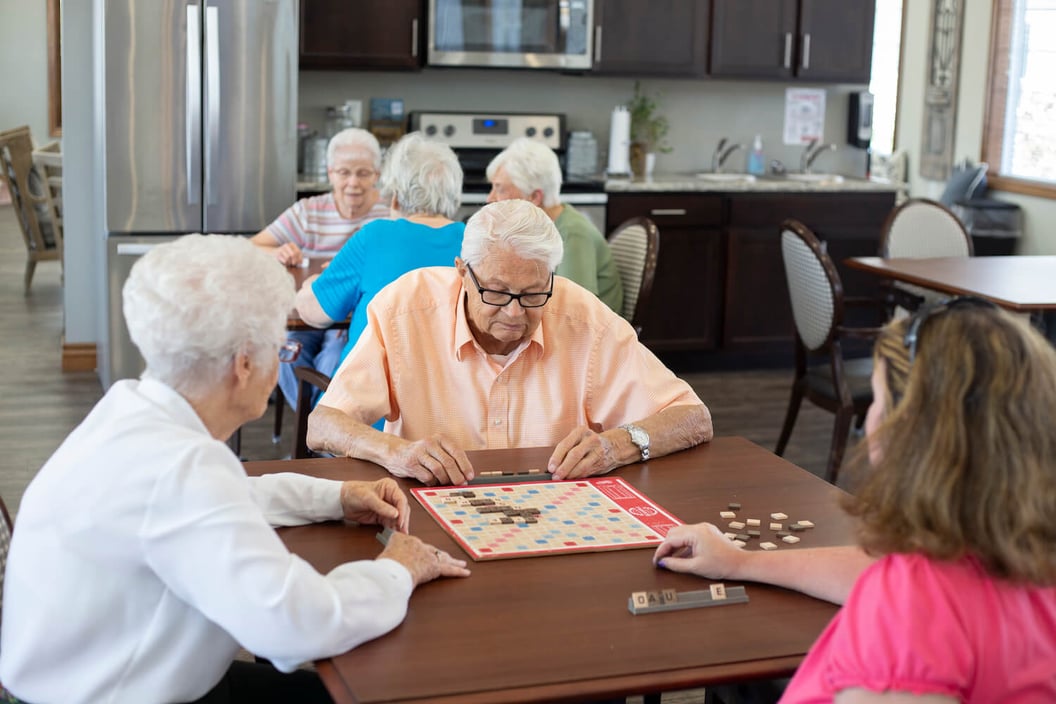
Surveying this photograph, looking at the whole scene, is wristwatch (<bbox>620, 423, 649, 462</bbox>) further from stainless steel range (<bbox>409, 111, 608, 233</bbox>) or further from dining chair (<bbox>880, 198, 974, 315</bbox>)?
stainless steel range (<bbox>409, 111, 608, 233</bbox>)

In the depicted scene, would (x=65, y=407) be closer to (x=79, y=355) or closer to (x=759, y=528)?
(x=79, y=355)

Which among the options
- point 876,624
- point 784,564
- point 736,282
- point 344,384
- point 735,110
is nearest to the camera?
point 876,624

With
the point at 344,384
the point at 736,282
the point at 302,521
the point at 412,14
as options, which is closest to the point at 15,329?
the point at 412,14

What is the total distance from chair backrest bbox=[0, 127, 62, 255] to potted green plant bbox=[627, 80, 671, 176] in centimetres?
386

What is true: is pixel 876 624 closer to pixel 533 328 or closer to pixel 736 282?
pixel 533 328

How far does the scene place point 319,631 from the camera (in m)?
1.44

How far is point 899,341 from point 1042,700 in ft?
1.27

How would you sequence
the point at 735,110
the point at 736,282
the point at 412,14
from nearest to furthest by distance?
1. the point at 412,14
2. the point at 736,282
3. the point at 735,110

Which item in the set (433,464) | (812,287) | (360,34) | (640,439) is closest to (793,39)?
(360,34)

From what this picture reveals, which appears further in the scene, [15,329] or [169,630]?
[15,329]

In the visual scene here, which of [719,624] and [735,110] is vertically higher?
[735,110]

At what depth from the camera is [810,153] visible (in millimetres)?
6973

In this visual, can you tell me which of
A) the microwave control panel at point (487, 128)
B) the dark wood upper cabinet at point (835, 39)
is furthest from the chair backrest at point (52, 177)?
the dark wood upper cabinet at point (835, 39)

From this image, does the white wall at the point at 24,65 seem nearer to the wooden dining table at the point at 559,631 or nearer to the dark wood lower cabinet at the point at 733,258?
the dark wood lower cabinet at the point at 733,258
